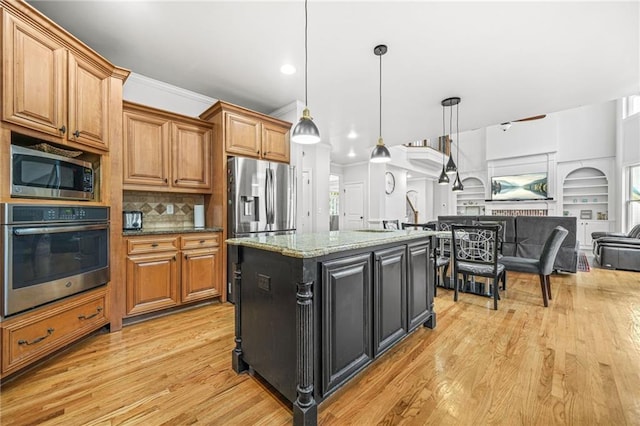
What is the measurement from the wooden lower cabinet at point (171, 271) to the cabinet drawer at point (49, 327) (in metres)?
0.28

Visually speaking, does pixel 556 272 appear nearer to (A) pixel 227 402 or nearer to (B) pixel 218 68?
(A) pixel 227 402

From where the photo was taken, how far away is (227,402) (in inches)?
60.2

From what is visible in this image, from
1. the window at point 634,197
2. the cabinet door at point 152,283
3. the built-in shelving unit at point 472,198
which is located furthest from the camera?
the built-in shelving unit at point 472,198

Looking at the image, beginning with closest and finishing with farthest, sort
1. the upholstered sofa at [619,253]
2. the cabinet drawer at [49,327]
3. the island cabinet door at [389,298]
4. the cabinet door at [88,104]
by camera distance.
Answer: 1. the cabinet drawer at [49,327]
2. the island cabinet door at [389,298]
3. the cabinet door at [88,104]
4. the upholstered sofa at [619,253]

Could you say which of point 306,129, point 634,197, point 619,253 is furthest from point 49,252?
point 634,197

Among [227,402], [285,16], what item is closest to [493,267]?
[227,402]

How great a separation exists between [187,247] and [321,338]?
2.01 meters

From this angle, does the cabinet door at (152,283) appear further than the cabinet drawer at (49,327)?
Yes

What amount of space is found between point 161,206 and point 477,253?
3810mm

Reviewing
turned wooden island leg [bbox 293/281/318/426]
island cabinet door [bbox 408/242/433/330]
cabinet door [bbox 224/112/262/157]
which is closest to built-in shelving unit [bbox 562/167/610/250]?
island cabinet door [bbox 408/242/433/330]

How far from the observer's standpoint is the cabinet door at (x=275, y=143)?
3504mm

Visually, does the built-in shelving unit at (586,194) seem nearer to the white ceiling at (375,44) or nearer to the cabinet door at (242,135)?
the white ceiling at (375,44)

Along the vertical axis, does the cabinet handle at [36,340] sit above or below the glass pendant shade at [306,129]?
below

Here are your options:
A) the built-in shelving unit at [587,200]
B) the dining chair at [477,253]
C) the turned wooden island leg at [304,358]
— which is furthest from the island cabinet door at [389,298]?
the built-in shelving unit at [587,200]
